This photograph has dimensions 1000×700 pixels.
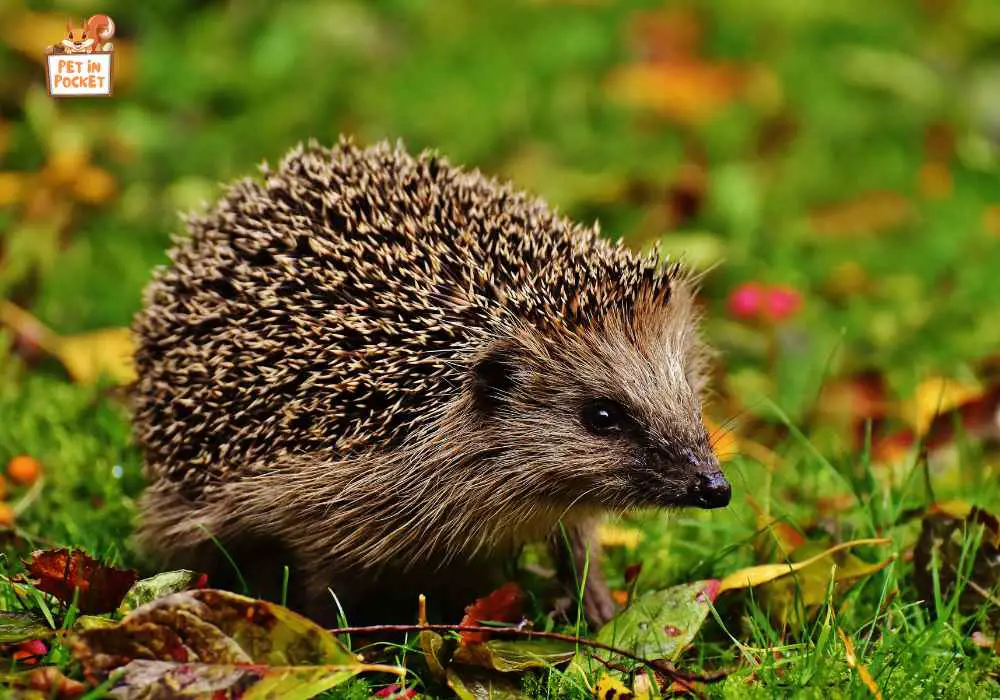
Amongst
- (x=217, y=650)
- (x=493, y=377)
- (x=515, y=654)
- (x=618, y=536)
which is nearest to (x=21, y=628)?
(x=217, y=650)

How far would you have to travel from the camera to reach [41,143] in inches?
305

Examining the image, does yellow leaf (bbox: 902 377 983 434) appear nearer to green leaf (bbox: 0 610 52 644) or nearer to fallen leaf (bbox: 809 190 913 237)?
fallen leaf (bbox: 809 190 913 237)

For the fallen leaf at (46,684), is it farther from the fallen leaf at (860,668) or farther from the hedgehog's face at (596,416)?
the fallen leaf at (860,668)

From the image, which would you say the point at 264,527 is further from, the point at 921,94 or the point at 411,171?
the point at 921,94

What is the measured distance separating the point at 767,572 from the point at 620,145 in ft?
16.5

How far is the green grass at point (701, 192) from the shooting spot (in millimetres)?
4742

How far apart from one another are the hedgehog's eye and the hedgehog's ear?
0.28m

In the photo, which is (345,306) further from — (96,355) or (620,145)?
(620,145)

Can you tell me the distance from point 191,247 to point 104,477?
1.10 metres

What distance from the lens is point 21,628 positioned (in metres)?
3.76

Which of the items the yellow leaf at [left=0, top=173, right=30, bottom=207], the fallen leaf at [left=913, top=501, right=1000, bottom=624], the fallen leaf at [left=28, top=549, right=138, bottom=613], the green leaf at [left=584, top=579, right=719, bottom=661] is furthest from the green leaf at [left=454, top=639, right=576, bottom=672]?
the yellow leaf at [left=0, top=173, right=30, bottom=207]

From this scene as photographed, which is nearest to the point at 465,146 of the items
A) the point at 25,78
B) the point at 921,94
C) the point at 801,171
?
the point at 801,171

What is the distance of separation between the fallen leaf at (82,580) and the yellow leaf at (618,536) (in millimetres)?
1961

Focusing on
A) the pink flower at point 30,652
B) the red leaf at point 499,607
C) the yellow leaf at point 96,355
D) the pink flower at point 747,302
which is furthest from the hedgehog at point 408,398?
the pink flower at point 747,302
